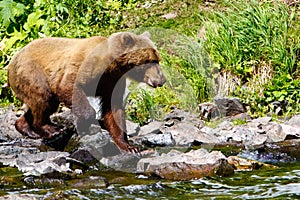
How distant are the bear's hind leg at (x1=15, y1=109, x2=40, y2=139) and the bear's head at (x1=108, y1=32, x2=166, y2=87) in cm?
156

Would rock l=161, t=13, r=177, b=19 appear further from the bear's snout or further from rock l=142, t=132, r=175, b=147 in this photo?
the bear's snout

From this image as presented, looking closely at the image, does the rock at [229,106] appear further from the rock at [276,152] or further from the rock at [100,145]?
the rock at [100,145]

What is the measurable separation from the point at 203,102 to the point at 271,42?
1.33 meters

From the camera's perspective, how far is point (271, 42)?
30.5ft

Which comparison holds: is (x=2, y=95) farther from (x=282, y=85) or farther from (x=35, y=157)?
(x=282, y=85)

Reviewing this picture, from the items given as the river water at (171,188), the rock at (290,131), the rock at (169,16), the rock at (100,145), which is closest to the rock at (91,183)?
the river water at (171,188)

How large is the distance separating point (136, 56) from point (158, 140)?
1159 mm

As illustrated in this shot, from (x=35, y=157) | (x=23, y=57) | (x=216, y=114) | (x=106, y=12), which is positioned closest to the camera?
(x=35, y=157)

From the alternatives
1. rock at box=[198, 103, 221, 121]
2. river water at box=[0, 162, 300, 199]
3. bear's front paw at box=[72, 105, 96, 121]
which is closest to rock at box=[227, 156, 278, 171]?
river water at box=[0, 162, 300, 199]

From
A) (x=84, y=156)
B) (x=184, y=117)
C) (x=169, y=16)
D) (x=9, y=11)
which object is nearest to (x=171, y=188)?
(x=84, y=156)

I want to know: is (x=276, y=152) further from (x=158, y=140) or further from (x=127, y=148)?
(x=127, y=148)

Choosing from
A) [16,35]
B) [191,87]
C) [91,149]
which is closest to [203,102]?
[191,87]

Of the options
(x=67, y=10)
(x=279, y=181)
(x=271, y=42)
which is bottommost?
(x=279, y=181)

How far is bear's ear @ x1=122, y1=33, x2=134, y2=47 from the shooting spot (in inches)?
262
